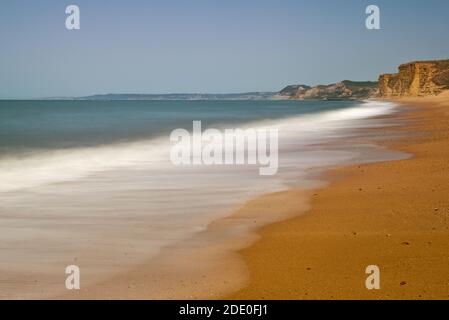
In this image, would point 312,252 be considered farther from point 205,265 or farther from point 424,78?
point 424,78

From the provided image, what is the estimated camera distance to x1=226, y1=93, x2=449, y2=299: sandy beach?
459 centimetres

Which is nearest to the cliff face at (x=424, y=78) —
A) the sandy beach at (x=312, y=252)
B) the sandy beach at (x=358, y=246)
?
the sandy beach at (x=358, y=246)

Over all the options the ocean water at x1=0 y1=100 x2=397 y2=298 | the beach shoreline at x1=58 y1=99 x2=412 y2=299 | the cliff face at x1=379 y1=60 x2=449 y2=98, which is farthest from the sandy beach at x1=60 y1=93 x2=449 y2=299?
the cliff face at x1=379 y1=60 x2=449 y2=98

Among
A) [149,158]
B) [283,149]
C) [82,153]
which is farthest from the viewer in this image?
[82,153]

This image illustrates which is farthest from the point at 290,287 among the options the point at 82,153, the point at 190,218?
the point at 82,153

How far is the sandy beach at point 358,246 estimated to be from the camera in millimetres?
4590

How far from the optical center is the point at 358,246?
576 centimetres

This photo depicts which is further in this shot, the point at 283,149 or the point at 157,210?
the point at 283,149

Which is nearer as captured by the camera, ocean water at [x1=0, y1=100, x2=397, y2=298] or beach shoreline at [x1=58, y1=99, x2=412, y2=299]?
beach shoreline at [x1=58, y1=99, x2=412, y2=299]

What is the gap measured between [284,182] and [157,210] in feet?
10.6

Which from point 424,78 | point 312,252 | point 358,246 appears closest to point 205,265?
point 312,252

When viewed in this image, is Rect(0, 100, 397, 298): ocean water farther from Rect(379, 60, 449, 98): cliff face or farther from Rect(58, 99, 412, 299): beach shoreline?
Rect(379, 60, 449, 98): cliff face

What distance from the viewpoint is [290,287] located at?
464 cm

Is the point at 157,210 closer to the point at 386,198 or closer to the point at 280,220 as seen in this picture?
the point at 280,220
